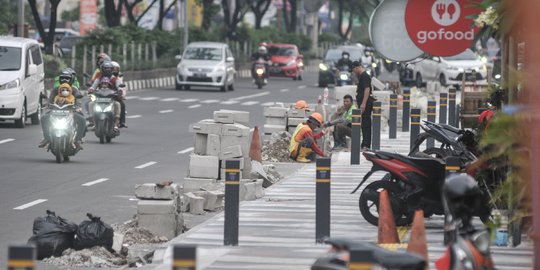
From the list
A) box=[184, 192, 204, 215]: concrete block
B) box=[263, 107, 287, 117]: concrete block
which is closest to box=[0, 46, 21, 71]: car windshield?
box=[263, 107, 287, 117]: concrete block

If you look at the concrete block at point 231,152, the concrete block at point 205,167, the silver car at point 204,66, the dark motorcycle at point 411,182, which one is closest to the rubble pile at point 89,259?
the dark motorcycle at point 411,182

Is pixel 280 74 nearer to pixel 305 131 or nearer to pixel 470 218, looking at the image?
pixel 305 131

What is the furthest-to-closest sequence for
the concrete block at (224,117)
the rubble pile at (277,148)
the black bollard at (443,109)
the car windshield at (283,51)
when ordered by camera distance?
1. the car windshield at (283,51)
2. the black bollard at (443,109)
3. the rubble pile at (277,148)
4. the concrete block at (224,117)

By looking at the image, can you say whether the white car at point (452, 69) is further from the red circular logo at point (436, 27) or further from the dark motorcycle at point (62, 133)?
the red circular logo at point (436, 27)

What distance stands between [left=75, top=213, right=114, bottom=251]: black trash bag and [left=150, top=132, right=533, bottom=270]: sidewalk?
0.70 m

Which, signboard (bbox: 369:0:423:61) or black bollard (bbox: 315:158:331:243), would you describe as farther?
signboard (bbox: 369:0:423:61)

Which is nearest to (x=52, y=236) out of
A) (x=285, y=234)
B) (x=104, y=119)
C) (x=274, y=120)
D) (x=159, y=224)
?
(x=159, y=224)

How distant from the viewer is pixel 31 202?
61.8ft

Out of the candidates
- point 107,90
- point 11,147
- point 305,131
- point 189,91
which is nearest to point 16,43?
point 107,90

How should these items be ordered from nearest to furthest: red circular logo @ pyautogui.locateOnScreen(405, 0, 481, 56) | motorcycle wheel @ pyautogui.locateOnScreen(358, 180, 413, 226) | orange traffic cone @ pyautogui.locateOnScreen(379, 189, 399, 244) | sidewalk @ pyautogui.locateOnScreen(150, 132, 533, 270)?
sidewalk @ pyautogui.locateOnScreen(150, 132, 533, 270), red circular logo @ pyautogui.locateOnScreen(405, 0, 481, 56), orange traffic cone @ pyautogui.locateOnScreen(379, 189, 399, 244), motorcycle wheel @ pyautogui.locateOnScreen(358, 180, 413, 226)

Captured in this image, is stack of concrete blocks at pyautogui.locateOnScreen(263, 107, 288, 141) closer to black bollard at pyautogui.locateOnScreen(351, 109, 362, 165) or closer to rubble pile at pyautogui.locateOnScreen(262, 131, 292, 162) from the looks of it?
rubble pile at pyautogui.locateOnScreen(262, 131, 292, 162)

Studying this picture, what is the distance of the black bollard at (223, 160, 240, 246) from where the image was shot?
47.0ft

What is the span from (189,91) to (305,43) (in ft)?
137

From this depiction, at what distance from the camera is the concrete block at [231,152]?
2078 cm
